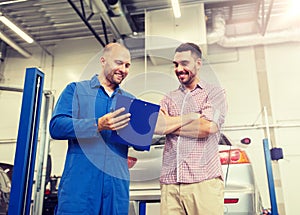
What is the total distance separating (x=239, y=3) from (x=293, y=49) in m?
1.08

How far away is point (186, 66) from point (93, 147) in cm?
52

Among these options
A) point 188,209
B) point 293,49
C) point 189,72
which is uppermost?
point 293,49

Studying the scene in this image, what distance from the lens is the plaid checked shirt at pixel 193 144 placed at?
127cm

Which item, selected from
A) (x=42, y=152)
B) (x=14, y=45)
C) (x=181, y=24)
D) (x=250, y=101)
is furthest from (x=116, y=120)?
(x=14, y=45)

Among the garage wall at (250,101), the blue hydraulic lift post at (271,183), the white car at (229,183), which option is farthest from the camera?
the garage wall at (250,101)

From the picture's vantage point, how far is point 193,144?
129 centimetres

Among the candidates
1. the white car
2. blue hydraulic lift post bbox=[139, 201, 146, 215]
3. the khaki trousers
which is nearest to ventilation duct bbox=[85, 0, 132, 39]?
the white car

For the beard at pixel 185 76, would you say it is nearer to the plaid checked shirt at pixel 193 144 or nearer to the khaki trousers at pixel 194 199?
the plaid checked shirt at pixel 193 144

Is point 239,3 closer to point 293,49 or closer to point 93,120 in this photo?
point 293,49

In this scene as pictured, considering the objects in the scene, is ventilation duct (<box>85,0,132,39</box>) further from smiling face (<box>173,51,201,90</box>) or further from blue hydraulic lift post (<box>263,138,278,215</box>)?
smiling face (<box>173,51,201,90</box>)

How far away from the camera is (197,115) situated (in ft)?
4.16

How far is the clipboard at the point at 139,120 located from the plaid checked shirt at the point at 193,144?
0.63 ft

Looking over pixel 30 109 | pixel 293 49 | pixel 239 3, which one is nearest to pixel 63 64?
pixel 239 3

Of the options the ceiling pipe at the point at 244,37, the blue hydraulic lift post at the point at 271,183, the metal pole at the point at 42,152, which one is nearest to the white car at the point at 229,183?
the blue hydraulic lift post at the point at 271,183
